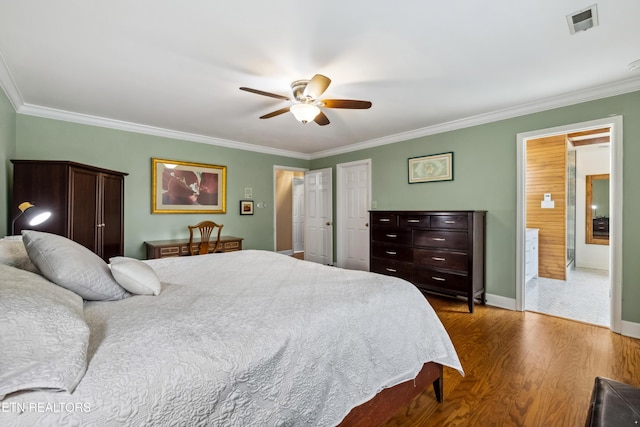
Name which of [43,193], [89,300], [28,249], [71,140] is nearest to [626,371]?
[89,300]

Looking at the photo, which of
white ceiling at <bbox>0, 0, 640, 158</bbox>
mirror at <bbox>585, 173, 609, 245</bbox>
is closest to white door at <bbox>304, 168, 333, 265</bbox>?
white ceiling at <bbox>0, 0, 640, 158</bbox>

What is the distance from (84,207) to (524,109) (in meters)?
5.00

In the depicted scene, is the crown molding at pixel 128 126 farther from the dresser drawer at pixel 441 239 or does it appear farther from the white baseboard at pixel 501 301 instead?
the white baseboard at pixel 501 301

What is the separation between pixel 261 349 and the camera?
3.38 ft

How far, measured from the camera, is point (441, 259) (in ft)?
11.9

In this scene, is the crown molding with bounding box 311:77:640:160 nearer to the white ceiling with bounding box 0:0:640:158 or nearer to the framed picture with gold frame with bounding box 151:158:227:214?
the white ceiling with bounding box 0:0:640:158

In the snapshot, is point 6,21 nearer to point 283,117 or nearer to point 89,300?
point 89,300

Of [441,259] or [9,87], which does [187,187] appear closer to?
[9,87]

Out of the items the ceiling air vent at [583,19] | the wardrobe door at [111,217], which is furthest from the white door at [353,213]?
the wardrobe door at [111,217]

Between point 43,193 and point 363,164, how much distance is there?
430 cm

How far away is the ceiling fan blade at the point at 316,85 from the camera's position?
7.13 feet

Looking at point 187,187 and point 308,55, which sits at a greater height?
point 308,55

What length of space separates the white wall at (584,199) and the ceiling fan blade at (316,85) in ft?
19.7

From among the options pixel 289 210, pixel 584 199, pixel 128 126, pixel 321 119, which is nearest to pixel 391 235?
pixel 321 119
